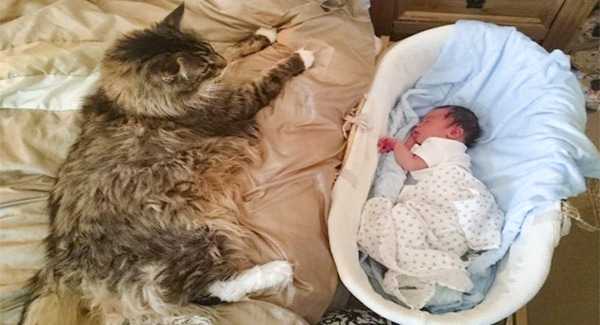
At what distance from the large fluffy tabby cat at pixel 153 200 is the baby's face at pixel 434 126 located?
54 cm

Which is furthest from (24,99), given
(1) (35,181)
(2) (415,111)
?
(2) (415,111)

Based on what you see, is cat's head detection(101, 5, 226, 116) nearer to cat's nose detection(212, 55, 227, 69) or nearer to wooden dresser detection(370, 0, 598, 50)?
cat's nose detection(212, 55, 227, 69)

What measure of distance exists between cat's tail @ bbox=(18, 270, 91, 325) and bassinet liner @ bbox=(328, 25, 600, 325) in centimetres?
60

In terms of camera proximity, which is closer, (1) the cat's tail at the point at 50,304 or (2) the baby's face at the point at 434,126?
(1) the cat's tail at the point at 50,304

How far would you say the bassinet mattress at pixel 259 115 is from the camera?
1.26 meters

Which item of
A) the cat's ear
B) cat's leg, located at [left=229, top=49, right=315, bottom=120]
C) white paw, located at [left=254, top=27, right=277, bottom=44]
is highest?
the cat's ear

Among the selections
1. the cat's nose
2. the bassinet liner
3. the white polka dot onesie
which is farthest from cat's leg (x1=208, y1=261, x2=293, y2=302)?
the cat's nose

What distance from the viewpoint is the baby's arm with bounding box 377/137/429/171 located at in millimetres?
1578

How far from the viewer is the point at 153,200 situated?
1.24 metres

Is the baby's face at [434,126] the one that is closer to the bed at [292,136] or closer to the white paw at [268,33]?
the bed at [292,136]

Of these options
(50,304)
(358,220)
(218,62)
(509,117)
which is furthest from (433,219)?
(50,304)

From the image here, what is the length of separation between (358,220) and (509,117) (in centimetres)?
59

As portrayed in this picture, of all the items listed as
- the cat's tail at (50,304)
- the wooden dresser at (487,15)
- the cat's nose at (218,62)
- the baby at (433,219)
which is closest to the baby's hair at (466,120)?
the baby at (433,219)

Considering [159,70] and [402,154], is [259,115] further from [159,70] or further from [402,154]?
[402,154]
